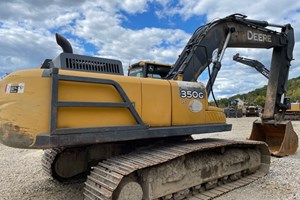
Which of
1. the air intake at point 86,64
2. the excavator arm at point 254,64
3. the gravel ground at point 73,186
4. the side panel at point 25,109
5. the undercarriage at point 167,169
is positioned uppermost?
the excavator arm at point 254,64

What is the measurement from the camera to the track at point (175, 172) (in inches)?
141

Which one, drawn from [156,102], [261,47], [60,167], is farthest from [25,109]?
[261,47]

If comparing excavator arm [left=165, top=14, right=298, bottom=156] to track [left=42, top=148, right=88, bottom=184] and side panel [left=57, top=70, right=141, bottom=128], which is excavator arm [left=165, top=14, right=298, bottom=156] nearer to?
side panel [left=57, top=70, right=141, bottom=128]

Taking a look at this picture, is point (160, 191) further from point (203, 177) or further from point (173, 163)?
point (203, 177)

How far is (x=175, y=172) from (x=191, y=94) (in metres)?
1.20

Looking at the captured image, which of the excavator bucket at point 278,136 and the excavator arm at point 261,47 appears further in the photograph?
the excavator bucket at point 278,136

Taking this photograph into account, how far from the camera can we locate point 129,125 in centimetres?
380

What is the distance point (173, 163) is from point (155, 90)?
1.07 m

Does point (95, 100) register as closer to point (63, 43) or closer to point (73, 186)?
point (63, 43)

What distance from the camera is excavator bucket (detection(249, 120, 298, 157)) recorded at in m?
A: 7.50

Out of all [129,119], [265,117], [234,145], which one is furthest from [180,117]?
[265,117]

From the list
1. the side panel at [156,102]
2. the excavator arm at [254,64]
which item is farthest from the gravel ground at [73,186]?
the excavator arm at [254,64]

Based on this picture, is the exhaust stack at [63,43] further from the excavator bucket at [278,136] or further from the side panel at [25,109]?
the excavator bucket at [278,136]

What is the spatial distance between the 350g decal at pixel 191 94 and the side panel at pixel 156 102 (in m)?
0.28
